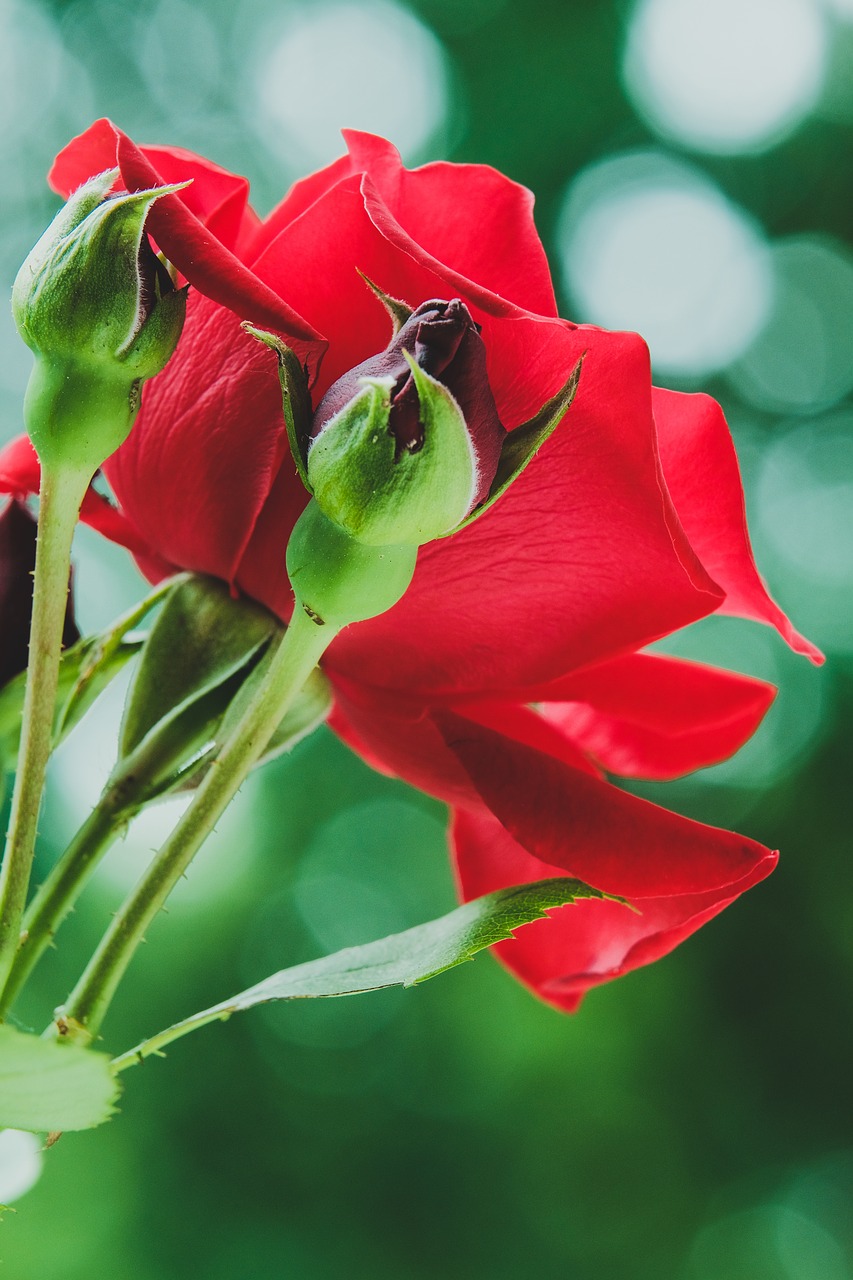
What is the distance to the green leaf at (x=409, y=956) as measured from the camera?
0.51 ft

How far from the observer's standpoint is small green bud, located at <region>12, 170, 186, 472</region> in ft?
0.47

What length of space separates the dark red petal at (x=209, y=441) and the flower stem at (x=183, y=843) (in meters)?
0.03

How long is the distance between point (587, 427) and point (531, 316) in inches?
0.9

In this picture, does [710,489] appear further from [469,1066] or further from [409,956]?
[469,1066]

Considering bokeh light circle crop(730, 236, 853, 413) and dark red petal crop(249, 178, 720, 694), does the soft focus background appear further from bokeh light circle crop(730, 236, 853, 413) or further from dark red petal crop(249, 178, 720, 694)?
dark red petal crop(249, 178, 720, 694)

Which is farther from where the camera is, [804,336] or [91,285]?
[804,336]

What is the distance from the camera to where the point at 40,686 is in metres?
0.15

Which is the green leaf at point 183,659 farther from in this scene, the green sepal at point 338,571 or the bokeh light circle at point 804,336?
the bokeh light circle at point 804,336

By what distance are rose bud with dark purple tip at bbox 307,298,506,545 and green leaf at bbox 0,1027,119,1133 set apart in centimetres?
6

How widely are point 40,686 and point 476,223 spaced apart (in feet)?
0.31

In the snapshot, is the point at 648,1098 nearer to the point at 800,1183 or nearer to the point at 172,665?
the point at 800,1183

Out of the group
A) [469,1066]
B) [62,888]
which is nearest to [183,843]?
[62,888]

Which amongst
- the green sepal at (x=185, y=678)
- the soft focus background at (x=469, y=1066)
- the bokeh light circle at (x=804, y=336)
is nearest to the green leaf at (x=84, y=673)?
the green sepal at (x=185, y=678)

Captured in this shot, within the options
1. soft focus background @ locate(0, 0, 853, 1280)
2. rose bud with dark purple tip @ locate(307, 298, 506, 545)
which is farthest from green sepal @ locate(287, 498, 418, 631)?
soft focus background @ locate(0, 0, 853, 1280)
